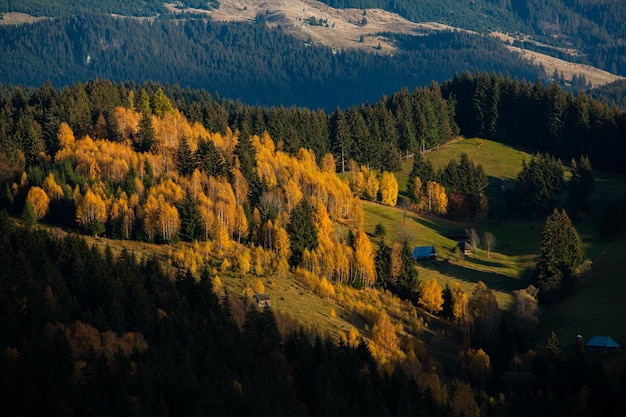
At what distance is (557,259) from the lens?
107m

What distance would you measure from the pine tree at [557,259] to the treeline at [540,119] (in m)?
52.2

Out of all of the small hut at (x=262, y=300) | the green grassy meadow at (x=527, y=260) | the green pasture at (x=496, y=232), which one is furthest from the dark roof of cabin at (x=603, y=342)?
the small hut at (x=262, y=300)

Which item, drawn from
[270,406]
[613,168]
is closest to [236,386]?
[270,406]

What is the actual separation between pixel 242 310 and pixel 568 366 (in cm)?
3129

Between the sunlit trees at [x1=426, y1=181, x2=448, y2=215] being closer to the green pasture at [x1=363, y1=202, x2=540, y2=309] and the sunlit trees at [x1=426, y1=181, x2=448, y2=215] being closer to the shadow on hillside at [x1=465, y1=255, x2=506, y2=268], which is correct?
the green pasture at [x1=363, y1=202, x2=540, y2=309]

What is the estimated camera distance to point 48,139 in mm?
126062

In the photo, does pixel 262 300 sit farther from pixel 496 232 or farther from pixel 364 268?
pixel 496 232

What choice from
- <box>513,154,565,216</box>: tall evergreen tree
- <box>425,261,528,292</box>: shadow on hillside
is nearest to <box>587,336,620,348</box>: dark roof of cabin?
<box>425,261,528,292</box>: shadow on hillside

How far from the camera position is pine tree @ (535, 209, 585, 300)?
105 m

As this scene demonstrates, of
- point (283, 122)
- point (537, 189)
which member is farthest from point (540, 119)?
point (283, 122)

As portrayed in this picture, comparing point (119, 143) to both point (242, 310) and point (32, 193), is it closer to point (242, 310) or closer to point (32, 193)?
point (32, 193)

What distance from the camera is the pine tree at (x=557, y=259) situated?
10538cm

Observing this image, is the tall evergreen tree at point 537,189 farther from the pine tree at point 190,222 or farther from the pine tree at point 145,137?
the pine tree at point 145,137

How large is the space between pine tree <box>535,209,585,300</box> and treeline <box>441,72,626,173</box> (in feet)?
171
